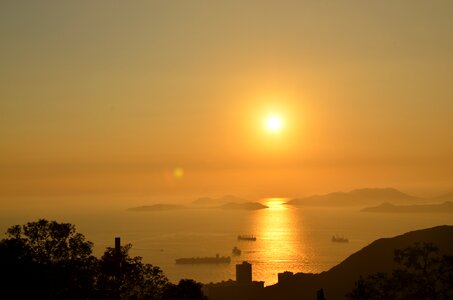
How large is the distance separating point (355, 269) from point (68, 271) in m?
44.6

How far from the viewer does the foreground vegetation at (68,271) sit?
1822 cm

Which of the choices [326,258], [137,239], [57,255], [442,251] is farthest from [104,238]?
[57,255]

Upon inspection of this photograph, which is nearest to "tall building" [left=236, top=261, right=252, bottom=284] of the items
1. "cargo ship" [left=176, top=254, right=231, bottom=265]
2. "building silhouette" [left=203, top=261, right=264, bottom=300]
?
"building silhouette" [left=203, top=261, right=264, bottom=300]

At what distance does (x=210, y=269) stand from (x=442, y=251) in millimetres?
72985

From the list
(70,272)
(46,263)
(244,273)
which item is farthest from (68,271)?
(244,273)

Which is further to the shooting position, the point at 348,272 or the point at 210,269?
the point at 210,269

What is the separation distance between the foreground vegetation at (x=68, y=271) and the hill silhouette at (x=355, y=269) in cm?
3649

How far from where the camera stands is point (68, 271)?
1959cm

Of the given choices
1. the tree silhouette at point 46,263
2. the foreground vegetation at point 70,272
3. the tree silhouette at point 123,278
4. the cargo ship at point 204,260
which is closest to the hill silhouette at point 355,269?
the foreground vegetation at point 70,272

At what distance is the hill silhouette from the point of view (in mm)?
54188

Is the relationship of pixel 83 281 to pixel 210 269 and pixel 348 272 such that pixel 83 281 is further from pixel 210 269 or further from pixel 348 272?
pixel 210 269

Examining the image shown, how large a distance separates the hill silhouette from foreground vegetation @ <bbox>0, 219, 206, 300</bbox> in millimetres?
36492

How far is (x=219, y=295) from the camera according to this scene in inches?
2351

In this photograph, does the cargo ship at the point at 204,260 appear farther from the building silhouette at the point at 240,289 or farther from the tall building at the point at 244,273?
the building silhouette at the point at 240,289
